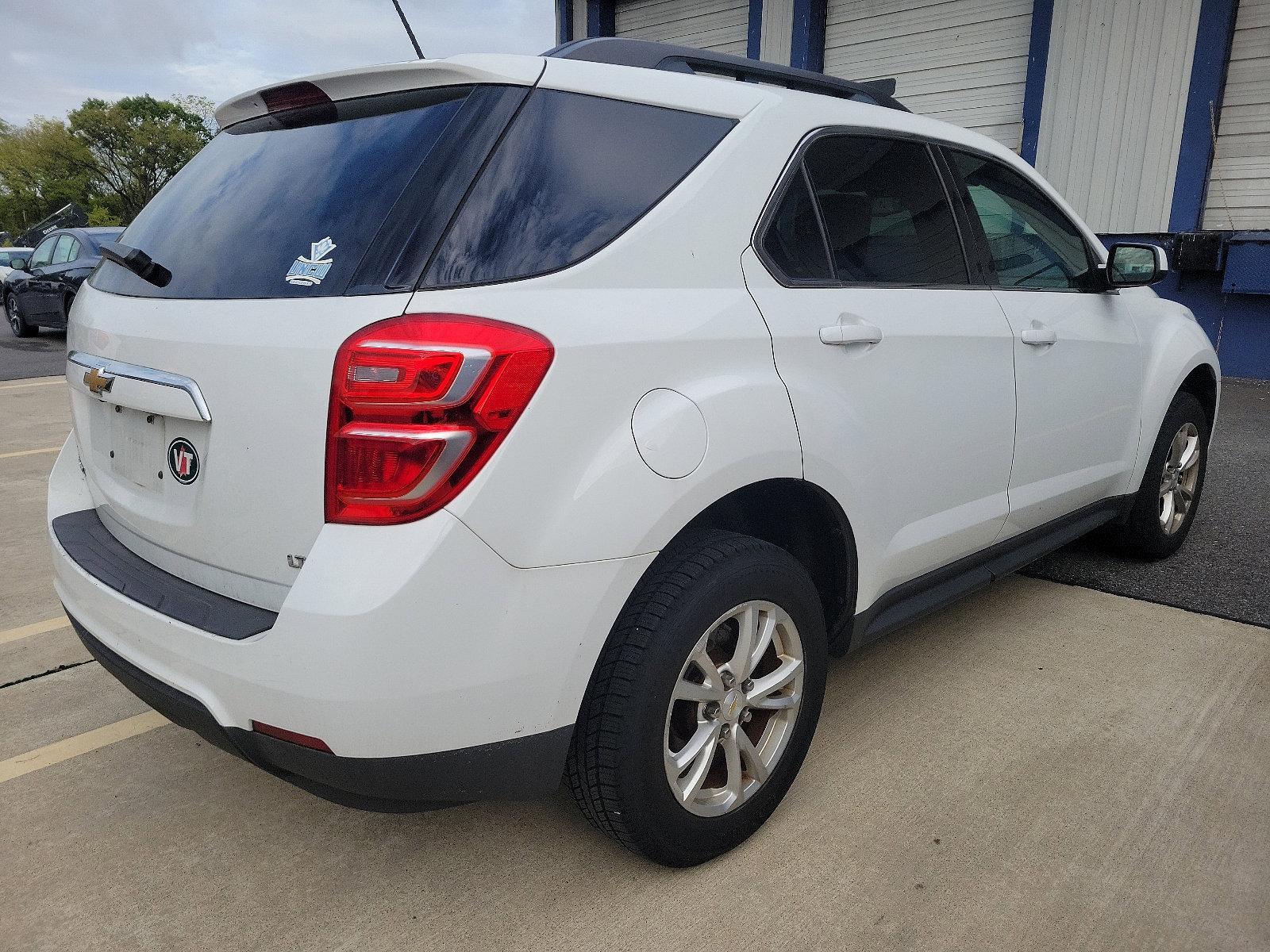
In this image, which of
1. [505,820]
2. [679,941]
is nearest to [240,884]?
[505,820]

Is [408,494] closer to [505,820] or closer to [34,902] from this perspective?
[505,820]

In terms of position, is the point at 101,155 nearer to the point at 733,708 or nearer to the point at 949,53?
the point at 949,53

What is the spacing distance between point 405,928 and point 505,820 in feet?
1.35

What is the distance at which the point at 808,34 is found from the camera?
476 inches

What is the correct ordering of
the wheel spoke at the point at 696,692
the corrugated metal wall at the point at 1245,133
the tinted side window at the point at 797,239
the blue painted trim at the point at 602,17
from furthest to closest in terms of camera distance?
the blue painted trim at the point at 602,17 < the corrugated metal wall at the point at 1245,133 < the tinted side window at the point at 797,239 < the wheel spoke at the point at 696,692

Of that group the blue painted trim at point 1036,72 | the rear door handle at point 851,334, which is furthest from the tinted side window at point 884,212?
the blue painted trim at point 1036,72

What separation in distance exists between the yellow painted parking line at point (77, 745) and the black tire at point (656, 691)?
4.57ft

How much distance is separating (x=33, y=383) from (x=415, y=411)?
31.2ft

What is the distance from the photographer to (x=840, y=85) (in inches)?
112

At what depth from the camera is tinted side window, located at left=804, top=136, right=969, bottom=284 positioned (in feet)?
7.91

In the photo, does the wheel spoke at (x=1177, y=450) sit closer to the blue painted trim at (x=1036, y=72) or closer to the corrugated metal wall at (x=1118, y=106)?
the corrugated metal wall at (x=1118, y=106)

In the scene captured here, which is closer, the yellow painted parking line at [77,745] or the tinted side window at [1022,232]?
the yellow painted parking line at [77,745]

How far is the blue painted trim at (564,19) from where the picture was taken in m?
15.3

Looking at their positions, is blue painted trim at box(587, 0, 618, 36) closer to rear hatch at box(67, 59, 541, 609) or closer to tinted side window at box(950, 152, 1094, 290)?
tinted side window at box(950, 152, 1094, 290)
